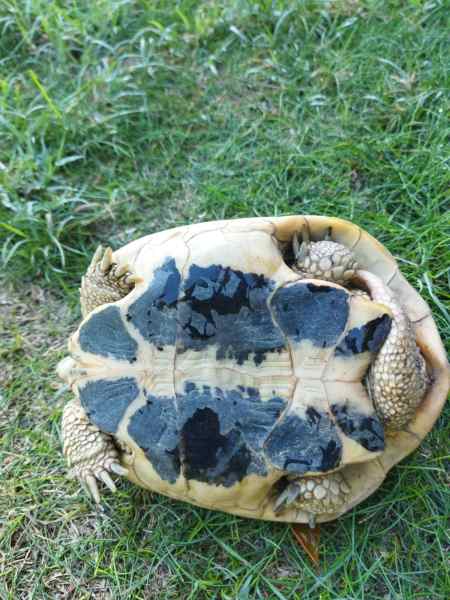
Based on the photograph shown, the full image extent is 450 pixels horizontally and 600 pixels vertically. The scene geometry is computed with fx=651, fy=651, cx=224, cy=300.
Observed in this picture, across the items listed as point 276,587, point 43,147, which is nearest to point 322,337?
point 276,587

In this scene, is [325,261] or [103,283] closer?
[325,261]

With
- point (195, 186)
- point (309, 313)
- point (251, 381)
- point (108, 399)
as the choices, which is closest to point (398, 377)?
point (309, 313)

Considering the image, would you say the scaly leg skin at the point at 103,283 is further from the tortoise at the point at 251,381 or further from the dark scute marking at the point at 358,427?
the dark scute marking at the point at 358,427

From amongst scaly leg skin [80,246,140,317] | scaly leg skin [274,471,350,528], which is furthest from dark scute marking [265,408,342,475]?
scaly leg skin [80,246,140,317]

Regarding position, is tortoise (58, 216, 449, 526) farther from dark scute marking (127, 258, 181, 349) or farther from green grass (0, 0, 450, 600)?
green grass (0, 0, 450, 600)

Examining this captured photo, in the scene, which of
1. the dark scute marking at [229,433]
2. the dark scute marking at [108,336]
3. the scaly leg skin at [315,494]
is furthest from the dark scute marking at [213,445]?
the dark scute marking at [108,336]

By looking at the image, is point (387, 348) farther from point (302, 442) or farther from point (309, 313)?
point (302, 442)
